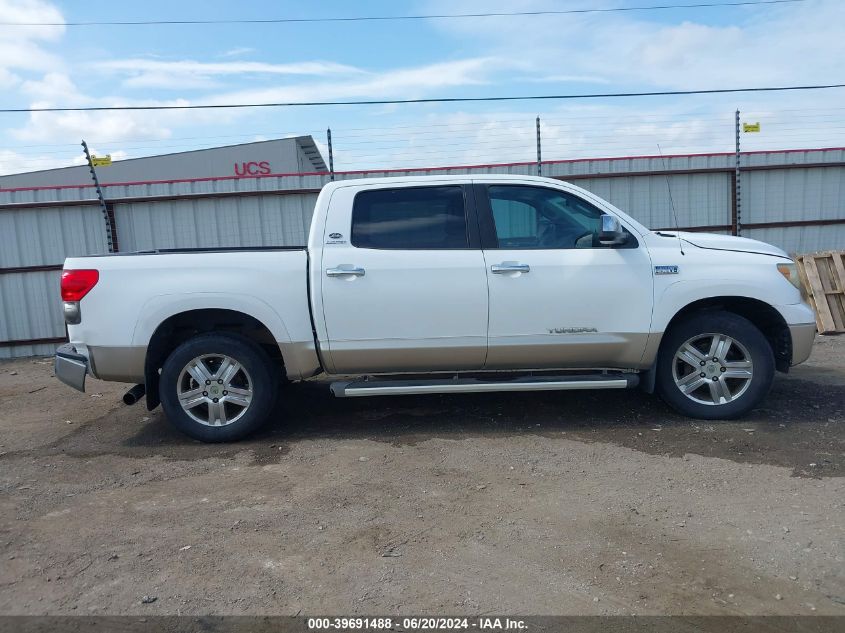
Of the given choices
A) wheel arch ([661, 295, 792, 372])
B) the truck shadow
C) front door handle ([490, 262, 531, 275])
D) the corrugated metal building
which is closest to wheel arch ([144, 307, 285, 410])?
the truck shadow

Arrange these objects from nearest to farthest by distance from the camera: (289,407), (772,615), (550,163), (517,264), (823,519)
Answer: (772,615) → (823,519) → (517,264) → (289,407) → (550,163)

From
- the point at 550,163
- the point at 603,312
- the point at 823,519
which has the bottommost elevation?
the point at 823,519

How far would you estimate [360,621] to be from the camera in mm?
2775

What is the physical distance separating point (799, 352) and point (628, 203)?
5503 mm

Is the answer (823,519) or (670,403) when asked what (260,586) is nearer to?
(823,519)

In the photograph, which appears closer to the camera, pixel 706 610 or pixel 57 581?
pixel 706 610

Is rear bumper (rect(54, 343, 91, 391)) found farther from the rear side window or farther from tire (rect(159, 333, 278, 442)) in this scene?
the rear side window

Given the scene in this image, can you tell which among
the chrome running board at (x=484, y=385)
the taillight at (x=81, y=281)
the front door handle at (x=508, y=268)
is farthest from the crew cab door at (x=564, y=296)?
the taillight at (x=81, y=281)

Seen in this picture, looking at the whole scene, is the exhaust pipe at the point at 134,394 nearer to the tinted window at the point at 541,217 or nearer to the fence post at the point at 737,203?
the tinted window at the point at 541,217

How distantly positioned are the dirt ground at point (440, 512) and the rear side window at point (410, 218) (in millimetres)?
1476

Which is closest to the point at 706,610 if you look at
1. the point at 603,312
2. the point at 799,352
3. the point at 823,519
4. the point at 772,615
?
the point at 772,615

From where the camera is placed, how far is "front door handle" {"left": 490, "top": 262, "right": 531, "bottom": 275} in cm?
503

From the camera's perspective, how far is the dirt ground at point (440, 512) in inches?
117

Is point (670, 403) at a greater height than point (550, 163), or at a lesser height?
lesser
